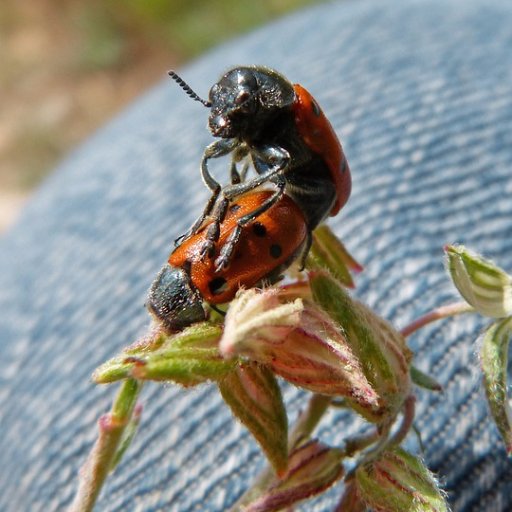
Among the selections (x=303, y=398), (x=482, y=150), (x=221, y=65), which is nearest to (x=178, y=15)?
(x=221, y=65)

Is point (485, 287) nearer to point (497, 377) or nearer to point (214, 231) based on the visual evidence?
point (497, 377)

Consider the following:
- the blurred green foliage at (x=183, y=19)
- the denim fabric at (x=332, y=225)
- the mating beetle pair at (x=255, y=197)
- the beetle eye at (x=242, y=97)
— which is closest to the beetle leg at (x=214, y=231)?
the mating beetle pair at (x=255, y=197)

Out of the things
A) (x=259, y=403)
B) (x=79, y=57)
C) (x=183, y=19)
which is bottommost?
(x=183, y=19)

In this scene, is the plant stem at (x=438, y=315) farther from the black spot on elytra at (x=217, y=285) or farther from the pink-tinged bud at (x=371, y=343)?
the black spot on elytra at (x=217, y=285)

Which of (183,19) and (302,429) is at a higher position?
(302,429)

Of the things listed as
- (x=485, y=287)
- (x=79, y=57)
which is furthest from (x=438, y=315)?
(x=79, y=57)

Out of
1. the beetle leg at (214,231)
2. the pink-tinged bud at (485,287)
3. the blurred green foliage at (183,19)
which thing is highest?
the beetle leg at (214,231)

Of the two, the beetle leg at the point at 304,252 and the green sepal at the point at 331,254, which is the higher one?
the beetle leg at the point at 304,252
